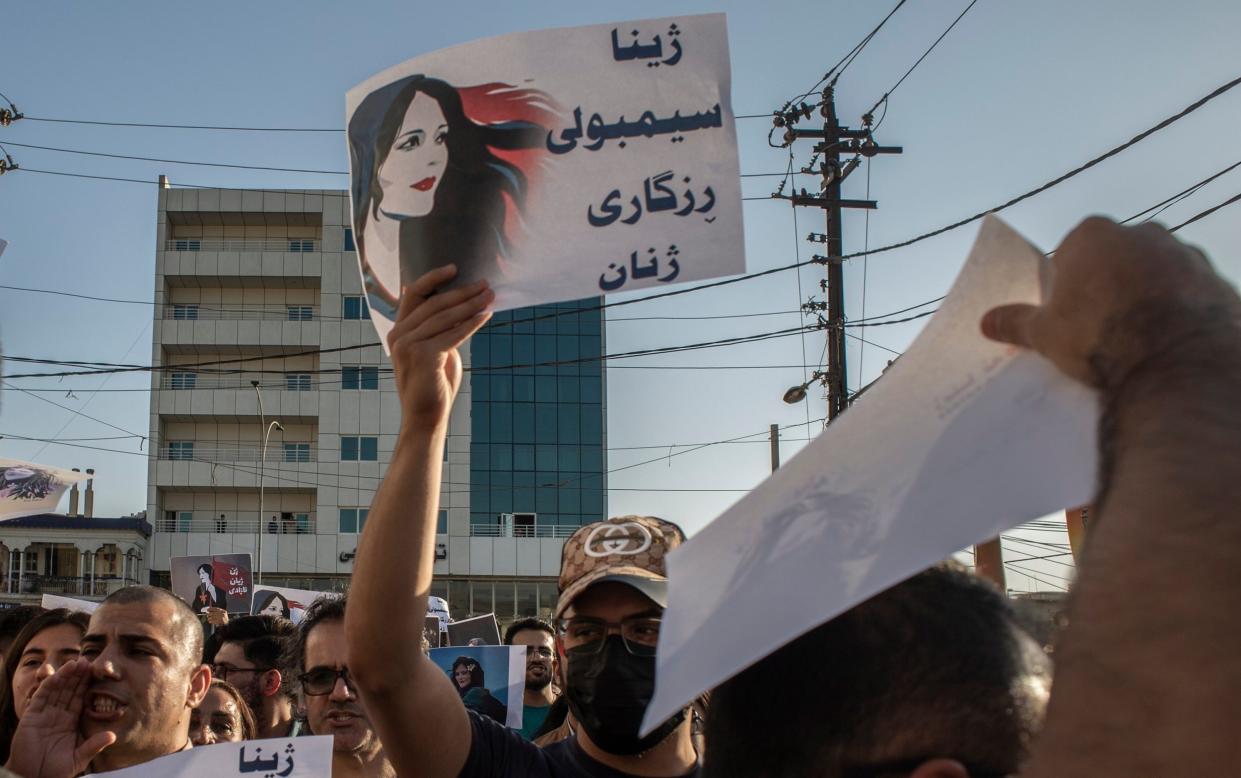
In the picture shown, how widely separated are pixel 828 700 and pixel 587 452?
59025 millimetres

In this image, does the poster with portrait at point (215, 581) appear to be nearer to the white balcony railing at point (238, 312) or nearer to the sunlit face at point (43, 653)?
the sunlit face at point (43, 653)

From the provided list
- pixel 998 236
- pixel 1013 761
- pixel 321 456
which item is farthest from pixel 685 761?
pixel 321 456

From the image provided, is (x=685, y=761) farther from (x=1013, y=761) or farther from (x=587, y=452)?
(x=587, y=452)

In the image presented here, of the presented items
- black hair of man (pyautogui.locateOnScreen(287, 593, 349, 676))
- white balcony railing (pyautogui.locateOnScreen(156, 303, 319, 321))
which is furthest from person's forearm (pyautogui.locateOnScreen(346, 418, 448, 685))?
white balcony railing (pyautogui.locateOnScreen(156, 303, 319, 321))

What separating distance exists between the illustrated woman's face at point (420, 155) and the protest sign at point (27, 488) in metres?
5.33

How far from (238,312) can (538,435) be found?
15952 millimetres

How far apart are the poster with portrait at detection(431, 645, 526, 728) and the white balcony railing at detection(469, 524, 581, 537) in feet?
157

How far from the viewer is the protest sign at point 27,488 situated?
6727 mm

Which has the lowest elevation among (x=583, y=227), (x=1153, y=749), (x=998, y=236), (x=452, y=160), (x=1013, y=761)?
(x=1013, y=761)

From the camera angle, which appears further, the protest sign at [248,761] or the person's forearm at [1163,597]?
the protest sign at [248,761]

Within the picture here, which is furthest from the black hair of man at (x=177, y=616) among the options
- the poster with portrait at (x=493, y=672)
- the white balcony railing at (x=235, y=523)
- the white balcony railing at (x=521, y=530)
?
the white balcony railing at (x=521, y=530)

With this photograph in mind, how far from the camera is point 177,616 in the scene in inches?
152

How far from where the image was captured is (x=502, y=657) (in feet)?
20.8

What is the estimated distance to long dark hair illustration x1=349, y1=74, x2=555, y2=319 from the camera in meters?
2.17
